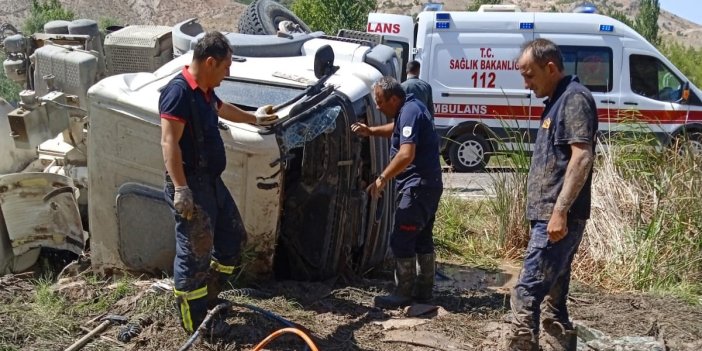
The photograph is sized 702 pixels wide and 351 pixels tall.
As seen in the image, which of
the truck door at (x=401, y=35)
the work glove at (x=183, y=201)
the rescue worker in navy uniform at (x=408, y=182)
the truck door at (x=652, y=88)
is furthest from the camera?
the truck door at (x=401, y=35)

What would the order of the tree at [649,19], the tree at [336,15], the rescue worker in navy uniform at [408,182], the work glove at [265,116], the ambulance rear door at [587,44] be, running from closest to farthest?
the work glove at [265,116], the rescue worker in navy uniform at [408,182], the ambulance rear door at [587,44], the tree at [336,15], the tree at [649,19]

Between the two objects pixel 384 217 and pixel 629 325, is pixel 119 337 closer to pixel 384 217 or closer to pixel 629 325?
pixel 384 217

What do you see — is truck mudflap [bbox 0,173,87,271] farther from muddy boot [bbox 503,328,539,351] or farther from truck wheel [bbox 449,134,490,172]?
truck wheel [bbox 449,134,490,172]

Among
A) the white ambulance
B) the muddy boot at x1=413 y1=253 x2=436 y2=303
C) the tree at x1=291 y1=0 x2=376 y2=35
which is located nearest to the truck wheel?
the white ambulance

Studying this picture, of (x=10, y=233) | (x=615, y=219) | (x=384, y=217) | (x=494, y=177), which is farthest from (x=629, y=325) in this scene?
(x=10, y=233)

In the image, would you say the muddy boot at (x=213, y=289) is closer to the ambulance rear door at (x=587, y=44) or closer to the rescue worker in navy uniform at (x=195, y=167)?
the rescue worker in navy uniform at (x=195, y=167)

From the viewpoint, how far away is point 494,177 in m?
7.16

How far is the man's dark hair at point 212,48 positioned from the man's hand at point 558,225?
1837 millimetres

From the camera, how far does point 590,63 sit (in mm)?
12125

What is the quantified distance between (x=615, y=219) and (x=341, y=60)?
2378mm

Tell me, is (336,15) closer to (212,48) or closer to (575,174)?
(212,48)

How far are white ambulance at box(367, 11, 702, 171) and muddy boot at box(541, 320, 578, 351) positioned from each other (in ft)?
25.1

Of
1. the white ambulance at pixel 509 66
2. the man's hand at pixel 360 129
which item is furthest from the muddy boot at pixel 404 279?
the white ambulance at pixel 509 66

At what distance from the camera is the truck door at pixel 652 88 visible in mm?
12164
